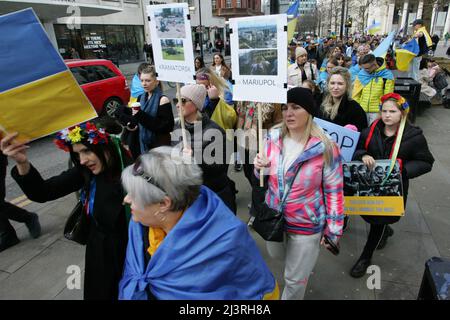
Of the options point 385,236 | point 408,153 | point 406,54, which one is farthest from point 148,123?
point 406,54

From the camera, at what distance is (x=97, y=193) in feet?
7.17

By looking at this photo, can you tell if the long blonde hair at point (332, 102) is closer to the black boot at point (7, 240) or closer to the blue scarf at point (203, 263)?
the blue scarf at point (203, 263)

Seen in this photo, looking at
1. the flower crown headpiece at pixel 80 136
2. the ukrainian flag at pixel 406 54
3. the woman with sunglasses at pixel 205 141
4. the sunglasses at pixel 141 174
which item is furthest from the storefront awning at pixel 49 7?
the sunglasses at pixel 141 174

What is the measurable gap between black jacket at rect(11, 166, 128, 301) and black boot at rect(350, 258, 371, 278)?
2232 mm

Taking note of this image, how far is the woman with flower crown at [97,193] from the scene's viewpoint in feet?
6.81

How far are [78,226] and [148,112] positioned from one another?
1.77 meters

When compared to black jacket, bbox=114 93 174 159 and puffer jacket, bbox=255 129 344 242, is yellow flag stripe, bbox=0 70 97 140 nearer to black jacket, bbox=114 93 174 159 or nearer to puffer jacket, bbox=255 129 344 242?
black jacket, bbox=114 93 174 159

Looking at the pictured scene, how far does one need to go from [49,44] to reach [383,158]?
279 cm

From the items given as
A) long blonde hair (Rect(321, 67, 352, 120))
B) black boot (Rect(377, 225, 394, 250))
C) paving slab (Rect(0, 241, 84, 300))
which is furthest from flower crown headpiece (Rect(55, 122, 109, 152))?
black boot (Rect(377, 225, 394, 250))

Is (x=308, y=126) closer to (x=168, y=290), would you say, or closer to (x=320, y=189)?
(x=320, y=189)

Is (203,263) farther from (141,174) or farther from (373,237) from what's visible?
(373,237)

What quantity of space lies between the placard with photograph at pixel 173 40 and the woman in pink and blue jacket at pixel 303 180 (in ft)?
3.20

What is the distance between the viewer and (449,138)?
709 cm

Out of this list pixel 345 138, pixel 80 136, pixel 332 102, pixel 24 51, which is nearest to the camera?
pixel 24 51
